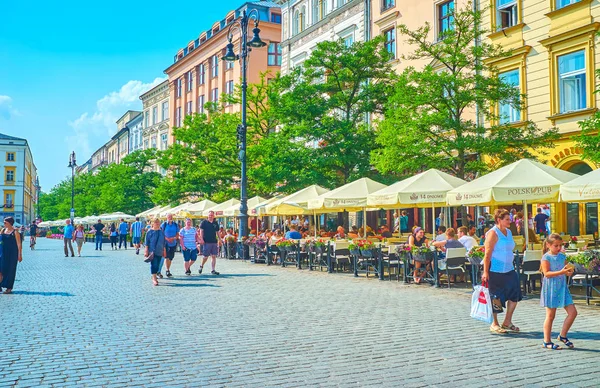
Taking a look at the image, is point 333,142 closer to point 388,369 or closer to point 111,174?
point 388,369

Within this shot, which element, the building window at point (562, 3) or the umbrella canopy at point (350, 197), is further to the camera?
the building window at point (562, 3)

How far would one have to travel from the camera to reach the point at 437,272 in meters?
14.4

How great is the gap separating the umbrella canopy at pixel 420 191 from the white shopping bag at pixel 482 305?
761 centimetres

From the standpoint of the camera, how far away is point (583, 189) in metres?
12.0

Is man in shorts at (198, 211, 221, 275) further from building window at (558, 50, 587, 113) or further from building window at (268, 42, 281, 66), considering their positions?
building window at (268, 42, 281, 66)

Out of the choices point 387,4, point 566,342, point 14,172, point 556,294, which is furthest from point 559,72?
point 14,172

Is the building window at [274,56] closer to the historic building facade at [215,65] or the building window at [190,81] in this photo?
the historic building facade at [215,65]

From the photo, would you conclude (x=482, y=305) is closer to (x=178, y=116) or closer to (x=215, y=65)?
(x=215, y=65)

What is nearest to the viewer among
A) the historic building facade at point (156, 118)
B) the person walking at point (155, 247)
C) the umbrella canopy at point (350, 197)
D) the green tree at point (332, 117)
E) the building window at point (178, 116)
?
the person walking at point (155, 247)

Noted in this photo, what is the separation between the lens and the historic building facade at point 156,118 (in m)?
72.8

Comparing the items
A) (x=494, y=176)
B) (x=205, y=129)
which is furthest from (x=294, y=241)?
(x=205, y=129)

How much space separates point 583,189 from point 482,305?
5227 millimetres

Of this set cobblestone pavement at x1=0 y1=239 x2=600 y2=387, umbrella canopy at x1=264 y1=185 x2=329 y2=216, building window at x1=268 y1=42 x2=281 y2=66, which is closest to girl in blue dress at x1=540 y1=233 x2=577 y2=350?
cobblestone pavement at x1=0 y1=239 x2=600 y2=387

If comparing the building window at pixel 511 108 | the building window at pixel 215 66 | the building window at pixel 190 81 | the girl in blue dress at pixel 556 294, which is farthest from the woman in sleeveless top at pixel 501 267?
the building window at pixel 190 81
